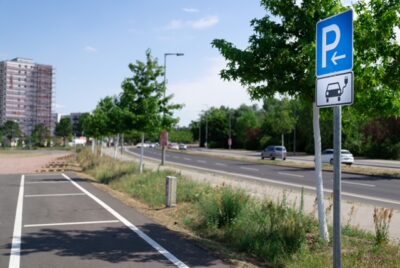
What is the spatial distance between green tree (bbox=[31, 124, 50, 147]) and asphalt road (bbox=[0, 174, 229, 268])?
12594 cm

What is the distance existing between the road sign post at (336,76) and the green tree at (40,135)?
136 meters

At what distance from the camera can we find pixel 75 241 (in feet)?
Result: 28.8

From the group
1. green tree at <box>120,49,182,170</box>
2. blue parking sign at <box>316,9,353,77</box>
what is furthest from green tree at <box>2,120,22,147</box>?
blue parking sign at <box>316,9,353,77</box>

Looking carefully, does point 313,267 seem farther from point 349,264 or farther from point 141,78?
point 141,78

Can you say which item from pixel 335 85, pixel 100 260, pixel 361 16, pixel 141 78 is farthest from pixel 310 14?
pixel 141 78

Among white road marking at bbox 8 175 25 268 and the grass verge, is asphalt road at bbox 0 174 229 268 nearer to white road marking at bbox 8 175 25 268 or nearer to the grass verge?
white road marking at bbox 8 175 25 268

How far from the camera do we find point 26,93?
14388 cm

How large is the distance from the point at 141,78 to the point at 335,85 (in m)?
18.8

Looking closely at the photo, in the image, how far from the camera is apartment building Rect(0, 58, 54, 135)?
137875 millimetres

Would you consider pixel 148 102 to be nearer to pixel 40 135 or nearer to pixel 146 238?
pixel 146 238

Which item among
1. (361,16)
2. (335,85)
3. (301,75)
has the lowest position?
(335,85)

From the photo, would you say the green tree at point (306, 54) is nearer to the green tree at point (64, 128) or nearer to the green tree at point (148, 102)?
the green tree at point (148, 102)

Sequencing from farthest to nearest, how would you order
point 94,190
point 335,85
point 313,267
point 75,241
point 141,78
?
point 141,78, point 94,190, point 75,241, point 313,267, point 335,85

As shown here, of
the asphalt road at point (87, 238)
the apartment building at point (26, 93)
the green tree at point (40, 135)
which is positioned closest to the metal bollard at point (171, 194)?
the asphalt road at point (87, 238)
